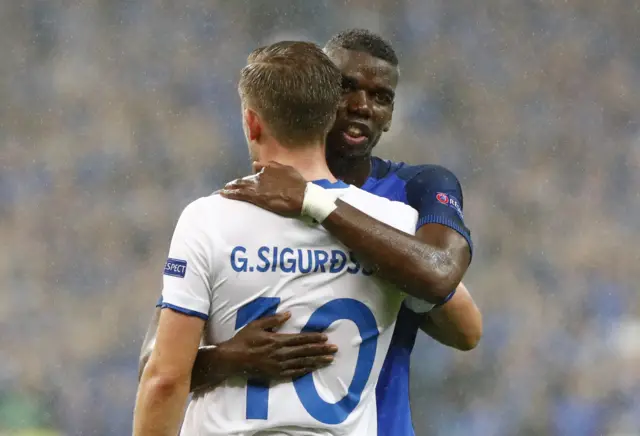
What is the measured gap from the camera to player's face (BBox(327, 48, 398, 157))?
2152mm

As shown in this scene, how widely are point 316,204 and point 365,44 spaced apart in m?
0.70

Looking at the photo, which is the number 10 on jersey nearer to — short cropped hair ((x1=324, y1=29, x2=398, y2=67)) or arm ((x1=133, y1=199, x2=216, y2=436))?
arm ((x1=133, y1=199, x2=216, y2=436))

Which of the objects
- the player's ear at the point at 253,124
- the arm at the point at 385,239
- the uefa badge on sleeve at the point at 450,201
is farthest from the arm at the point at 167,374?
the uefa badge on sleeve at the point at 450,201

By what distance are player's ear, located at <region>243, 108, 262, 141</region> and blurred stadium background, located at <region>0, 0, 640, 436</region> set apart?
4112 mm

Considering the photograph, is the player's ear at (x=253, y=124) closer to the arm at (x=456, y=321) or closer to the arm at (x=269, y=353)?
the arm at (x=269, y=353)

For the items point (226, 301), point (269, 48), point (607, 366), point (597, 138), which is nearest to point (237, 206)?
point (226, 301)

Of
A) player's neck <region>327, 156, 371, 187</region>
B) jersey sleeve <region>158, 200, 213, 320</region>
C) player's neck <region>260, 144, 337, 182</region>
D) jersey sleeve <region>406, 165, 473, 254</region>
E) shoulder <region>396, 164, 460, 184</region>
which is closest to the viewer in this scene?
jersey sleeve <region>158, 200, 213, 320</region>

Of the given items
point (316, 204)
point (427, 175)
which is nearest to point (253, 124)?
point (316, 204)

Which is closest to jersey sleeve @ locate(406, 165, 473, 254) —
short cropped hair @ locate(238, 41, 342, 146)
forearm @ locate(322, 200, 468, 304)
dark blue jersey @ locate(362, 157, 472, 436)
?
dark blue jersey @ locate(362, 157, 472, 436)

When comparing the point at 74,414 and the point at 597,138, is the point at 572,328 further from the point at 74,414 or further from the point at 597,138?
the point at 74,414

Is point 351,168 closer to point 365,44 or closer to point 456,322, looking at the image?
point 365,44

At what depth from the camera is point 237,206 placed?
1675mm

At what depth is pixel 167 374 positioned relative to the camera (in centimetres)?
164

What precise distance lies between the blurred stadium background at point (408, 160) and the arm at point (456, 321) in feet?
11.4
